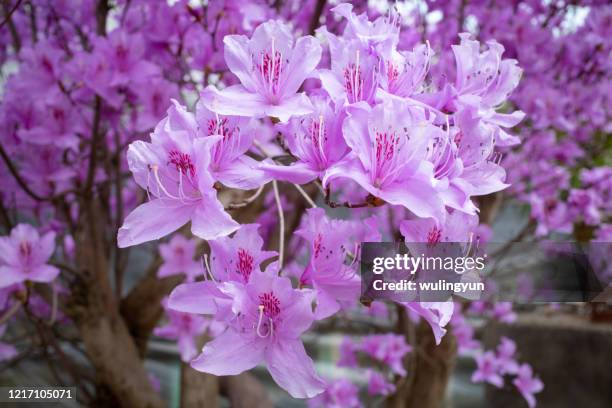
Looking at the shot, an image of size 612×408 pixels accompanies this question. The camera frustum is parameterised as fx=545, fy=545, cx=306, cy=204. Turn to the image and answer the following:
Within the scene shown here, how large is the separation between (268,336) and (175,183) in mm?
164

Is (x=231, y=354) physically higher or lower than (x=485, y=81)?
lower

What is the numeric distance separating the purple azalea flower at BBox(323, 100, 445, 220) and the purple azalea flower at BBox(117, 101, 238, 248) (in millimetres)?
105

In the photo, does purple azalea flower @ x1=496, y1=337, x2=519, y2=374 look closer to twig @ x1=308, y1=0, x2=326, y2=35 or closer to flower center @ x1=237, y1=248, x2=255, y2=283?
twig @ x1=308, y1=0, x2=326, y2=35

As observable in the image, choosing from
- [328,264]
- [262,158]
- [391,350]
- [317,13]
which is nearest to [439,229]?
[328,264]

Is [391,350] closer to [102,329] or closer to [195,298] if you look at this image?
[102,329]

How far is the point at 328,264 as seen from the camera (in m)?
0.54

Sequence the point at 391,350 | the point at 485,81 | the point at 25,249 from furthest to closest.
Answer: the point at 391,350, the point at 25,249, the point at 485,81

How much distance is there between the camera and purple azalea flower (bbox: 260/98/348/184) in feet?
1.59

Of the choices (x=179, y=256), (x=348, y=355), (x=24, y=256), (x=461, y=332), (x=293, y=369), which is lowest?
(x=348, y=355)

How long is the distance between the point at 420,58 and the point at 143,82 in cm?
71

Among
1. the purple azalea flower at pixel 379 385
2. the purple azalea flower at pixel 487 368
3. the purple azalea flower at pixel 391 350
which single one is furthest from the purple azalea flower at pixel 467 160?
the purple azalea flower at pixel 487 368

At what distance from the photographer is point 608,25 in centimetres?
166

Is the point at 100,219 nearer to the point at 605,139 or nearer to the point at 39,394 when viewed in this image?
the point at 39,394

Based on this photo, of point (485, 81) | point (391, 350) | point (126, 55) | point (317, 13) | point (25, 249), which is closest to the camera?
point (485, 81)
